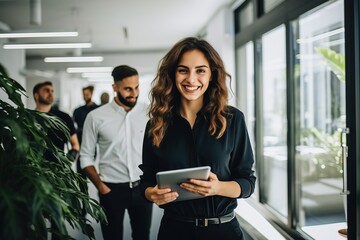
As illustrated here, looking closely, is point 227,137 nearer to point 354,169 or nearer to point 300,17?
point 354,169

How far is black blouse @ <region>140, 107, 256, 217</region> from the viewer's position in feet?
4.52

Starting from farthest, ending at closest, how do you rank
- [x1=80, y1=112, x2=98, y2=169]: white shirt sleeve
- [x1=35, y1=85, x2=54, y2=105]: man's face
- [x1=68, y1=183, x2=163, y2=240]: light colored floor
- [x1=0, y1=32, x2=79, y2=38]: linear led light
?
1. [x1=0, y1=32, x2=79, y2=38]: linear led light
2. [x1=68, y1=183, x2=163, y2=240]: light colored floor
3. [x1=35, y1=85, x2=54, y2=105]: man's face
4. [x1=80, y1=112, x2=98, y2=169]: white shirt sleeve

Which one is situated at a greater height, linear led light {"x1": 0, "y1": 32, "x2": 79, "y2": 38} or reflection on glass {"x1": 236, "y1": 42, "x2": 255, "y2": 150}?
linear led light {"x1": 0, "y1": 32, "x2": 79, "y2": 38}

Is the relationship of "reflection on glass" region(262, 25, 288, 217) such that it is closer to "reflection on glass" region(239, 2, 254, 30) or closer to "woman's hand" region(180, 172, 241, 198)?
"reflection on glass" region(239, 2, 254, 30)

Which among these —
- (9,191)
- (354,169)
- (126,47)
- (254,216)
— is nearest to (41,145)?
(9,191)

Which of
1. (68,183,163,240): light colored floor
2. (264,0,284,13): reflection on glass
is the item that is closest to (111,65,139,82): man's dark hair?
(68,183,163,240): light colored floor

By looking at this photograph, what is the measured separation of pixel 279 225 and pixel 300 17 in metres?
1.84

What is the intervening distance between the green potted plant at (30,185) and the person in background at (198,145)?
0.30m

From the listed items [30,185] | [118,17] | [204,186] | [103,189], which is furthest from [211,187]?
[118,17]

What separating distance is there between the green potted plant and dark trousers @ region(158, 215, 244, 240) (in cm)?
27

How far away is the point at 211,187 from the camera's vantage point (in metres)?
1.29

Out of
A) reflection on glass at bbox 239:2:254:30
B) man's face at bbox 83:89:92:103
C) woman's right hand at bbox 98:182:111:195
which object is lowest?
woman's right hand at bbox 98:182:111:195

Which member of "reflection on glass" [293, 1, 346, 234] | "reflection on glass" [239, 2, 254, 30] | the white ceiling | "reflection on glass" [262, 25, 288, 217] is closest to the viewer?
"reflection on glass" [293, 1, 346, 234]

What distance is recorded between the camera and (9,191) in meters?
0.95
